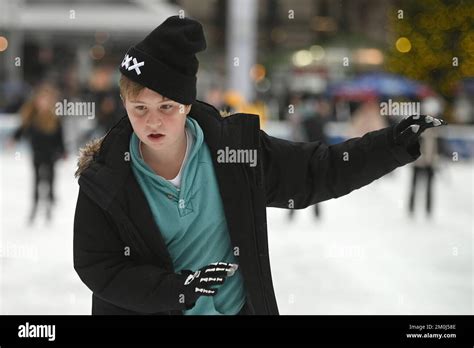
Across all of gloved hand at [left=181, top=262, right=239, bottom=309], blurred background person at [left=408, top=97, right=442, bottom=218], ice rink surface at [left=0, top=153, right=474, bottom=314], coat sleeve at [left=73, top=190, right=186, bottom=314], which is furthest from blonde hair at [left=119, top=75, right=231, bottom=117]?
blurred background person at [left=408, top=97, right=442, bottom=218]

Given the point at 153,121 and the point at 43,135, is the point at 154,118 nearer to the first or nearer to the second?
the point at 153,121

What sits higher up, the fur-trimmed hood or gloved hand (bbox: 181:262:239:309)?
the fur-trimmed hood

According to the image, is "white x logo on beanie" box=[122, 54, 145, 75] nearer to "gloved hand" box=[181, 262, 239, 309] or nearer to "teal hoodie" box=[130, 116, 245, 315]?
"teal hoodie" box=[130, 116, 245, 315]

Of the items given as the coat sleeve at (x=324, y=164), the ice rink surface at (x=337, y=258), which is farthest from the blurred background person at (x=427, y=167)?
the coat sleeve at (x=324, y=164)

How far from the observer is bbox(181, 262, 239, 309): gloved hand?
4.73 feet

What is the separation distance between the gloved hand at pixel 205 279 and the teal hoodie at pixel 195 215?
3.8 inches

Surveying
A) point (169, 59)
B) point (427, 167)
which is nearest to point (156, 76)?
point (169, 59)

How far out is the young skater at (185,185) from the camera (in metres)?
1.48

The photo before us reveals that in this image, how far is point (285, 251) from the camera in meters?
5.20

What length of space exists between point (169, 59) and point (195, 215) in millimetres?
329


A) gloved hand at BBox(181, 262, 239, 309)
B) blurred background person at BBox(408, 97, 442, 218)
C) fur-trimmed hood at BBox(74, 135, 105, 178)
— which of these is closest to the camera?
gloved hand at BBox(181, 262, 239, 309)

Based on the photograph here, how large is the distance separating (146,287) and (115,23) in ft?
50.2

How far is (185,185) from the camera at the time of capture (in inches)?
60.0

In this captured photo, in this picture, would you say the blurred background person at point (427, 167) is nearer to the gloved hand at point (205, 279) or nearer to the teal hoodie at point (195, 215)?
the teal hoodie at point (195, 215)
